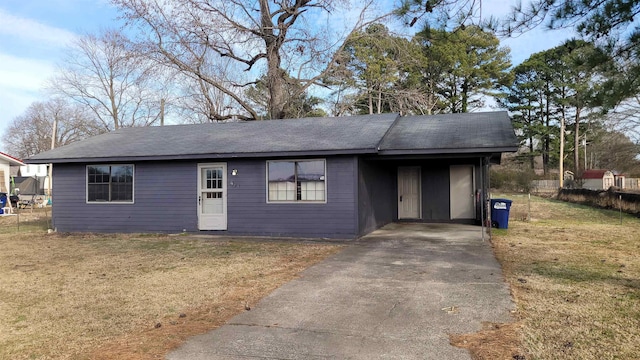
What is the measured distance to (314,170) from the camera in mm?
10945

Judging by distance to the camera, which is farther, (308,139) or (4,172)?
(4,172)

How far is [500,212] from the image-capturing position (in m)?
12.6

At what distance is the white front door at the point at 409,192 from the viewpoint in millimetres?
14930

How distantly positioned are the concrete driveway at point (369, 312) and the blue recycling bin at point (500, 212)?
4.91 m

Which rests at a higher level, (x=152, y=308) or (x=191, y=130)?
(x=191, y=130)

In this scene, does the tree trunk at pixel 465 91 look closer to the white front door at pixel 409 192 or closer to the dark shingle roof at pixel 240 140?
the white front door at pixel 409 192

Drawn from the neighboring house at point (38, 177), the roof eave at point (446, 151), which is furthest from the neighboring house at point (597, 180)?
the neighboring house at point (38, 177)

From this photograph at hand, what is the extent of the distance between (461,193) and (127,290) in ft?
36.5

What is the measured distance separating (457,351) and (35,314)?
4.40m

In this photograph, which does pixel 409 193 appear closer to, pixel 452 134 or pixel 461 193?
pixel 461 193

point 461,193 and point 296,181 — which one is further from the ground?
point 296,181

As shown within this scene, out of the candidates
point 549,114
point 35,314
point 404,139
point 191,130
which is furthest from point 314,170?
point 549,114

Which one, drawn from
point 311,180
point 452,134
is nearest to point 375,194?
point 311,180

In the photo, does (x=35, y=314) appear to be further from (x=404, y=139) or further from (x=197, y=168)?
(x=404, y=139)
